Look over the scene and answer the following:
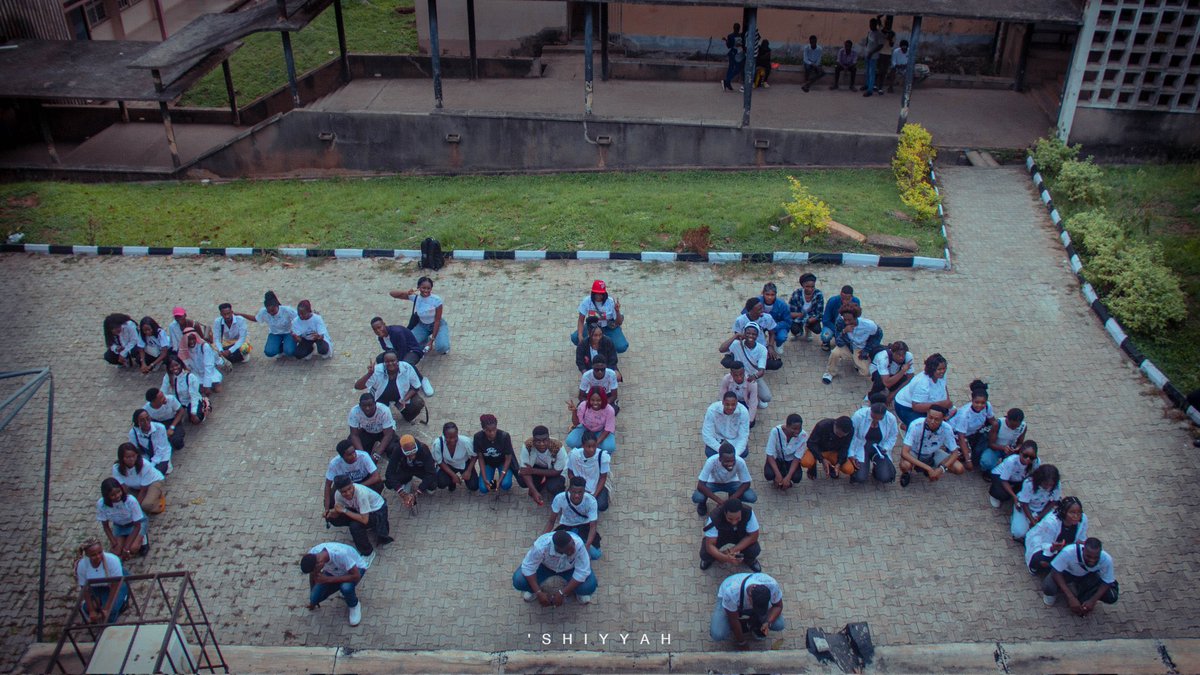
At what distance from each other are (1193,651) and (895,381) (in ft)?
12.4

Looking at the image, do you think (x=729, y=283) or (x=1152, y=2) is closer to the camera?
(x=729, y=283)

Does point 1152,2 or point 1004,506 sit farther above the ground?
point 1152,2

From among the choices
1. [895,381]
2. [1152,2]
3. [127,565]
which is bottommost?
[127,565]

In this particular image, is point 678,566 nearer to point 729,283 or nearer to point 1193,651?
point 1193,651

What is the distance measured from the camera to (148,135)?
20.2 m

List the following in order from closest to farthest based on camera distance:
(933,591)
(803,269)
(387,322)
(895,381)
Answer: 1. (933,591)
2. (895,381)
3. (387,322)
4. (803,269)

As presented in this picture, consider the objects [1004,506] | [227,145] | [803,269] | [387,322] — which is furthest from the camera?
[227,145]

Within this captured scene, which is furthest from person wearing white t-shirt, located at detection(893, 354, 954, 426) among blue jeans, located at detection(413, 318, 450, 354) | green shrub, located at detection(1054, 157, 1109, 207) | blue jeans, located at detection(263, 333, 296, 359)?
blue jeans, located at detection(263, 333, 296, 359)

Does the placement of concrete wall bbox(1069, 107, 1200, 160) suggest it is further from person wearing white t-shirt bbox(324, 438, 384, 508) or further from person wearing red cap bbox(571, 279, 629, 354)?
person wearing white t-shirt bbox(324, 438, 384, 508)

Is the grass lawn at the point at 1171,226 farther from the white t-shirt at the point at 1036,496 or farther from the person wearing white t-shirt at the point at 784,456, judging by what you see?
the person wearing white t-shirt at the point at 784,456

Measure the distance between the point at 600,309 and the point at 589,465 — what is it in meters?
2.84

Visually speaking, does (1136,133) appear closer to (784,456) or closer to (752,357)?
(752,357)

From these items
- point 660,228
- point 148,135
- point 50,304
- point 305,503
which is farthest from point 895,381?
point 148,135

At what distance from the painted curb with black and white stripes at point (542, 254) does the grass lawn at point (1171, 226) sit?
2.89 meters
